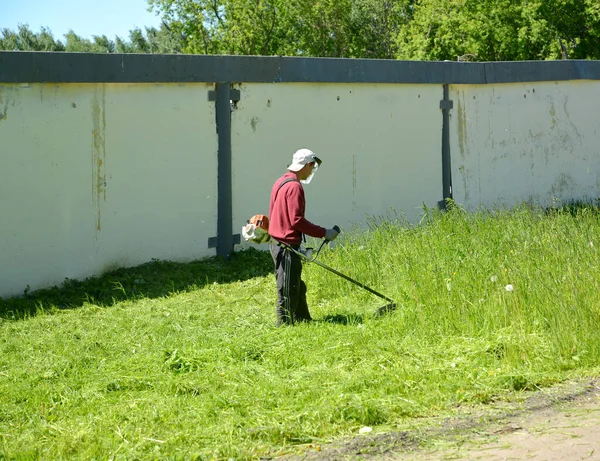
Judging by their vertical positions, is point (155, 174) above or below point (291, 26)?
below

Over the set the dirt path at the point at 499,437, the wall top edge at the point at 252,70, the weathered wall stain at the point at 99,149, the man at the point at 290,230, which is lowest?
the dirt path at the point at 499,437

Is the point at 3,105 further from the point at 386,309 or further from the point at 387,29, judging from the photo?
the point at 387,29

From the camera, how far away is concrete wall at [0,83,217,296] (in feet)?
32.3

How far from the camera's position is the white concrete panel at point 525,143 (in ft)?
48.6

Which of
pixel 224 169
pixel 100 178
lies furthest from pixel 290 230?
pixel 224 169

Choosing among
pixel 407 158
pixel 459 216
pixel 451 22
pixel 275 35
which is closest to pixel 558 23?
pixel 451 22

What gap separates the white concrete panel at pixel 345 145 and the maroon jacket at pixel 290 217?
396 centimetres

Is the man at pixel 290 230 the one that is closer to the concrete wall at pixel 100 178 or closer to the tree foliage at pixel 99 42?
the concrete wall at pixel 100 178

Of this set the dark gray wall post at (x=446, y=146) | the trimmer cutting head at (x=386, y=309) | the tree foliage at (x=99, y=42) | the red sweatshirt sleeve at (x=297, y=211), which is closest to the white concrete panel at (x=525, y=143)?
the dark gray wall post at (x=446, y=146)

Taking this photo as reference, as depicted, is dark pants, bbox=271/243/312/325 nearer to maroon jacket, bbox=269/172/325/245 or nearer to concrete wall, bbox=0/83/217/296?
maroon jacket, bbox=269/172/325/245

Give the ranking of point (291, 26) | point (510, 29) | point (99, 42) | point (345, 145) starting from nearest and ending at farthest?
point (345, 145)
point (510, 29)
point (291, 26)
point (99, 42)

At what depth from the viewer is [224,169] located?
37.9 feet

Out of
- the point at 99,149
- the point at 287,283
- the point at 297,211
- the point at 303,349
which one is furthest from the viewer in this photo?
the point at 99,149

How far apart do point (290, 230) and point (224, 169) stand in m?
3.98
